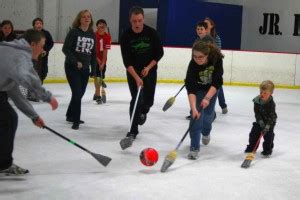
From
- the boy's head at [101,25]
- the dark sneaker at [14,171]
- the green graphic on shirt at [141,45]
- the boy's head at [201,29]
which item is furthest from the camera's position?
the boy's head at [101,25]

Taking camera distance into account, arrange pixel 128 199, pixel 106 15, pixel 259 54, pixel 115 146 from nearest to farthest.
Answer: pixel 128 199 < pixel 115 146 < pixel 259 54 < pixel 106 15

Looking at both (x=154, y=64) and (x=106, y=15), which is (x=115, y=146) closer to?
(x=154, y=64)

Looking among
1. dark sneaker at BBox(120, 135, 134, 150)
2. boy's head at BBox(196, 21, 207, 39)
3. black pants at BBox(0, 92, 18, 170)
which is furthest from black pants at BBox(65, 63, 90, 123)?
black pants at BBox(0, 92, 18, 170)

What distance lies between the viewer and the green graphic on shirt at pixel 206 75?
3635 millimetres

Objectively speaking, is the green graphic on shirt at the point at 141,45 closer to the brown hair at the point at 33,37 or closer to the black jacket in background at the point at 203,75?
the black jacket in background at the point at 203,75

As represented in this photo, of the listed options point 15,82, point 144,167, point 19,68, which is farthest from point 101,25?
point 19,68

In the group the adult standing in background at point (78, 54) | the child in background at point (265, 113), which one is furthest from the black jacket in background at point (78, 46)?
the child in background at point (265, 113)

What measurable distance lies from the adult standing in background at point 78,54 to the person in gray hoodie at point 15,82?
163 centimetres

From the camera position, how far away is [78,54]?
4719 mm

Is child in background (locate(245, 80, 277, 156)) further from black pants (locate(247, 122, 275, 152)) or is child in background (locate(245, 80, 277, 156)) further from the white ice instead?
the white ice

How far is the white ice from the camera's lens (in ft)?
9.47

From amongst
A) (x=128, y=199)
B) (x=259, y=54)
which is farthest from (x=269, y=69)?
(x=128, y=199)

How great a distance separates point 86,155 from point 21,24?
25.8 ft

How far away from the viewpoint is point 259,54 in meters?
9.57
